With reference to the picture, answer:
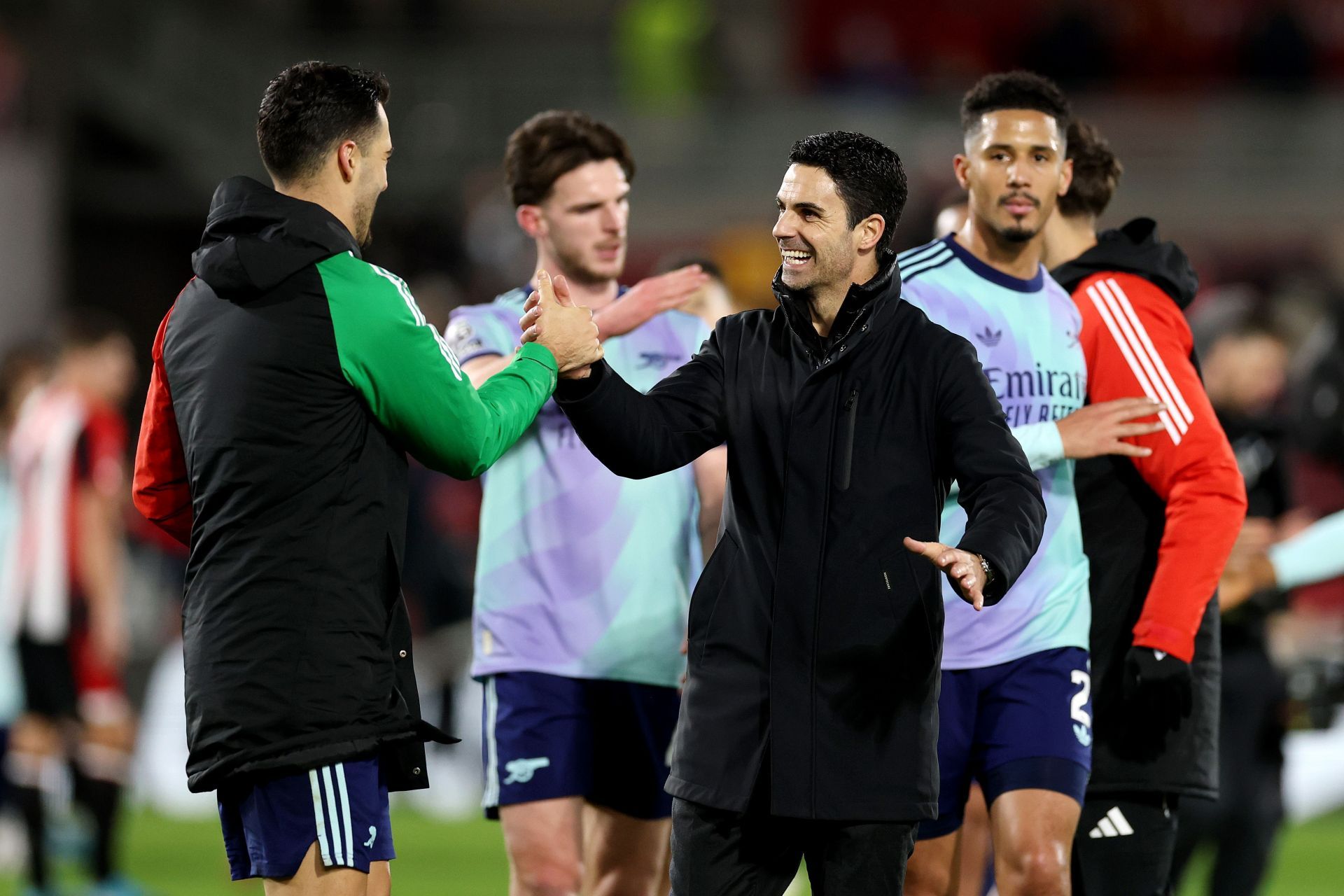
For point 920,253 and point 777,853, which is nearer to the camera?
point 777,853

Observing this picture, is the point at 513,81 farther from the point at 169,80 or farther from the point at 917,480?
the point at 917,480

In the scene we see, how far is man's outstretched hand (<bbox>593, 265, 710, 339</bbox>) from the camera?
5254 millimetres

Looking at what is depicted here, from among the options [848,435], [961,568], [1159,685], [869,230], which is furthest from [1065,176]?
[961,568]

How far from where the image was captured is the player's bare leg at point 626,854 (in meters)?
5.64

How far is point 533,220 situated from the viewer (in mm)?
5902

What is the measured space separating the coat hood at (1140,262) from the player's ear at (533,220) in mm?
1551

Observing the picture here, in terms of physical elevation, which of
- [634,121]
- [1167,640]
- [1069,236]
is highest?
[634,121]

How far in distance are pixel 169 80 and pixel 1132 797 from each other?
59.1 feet

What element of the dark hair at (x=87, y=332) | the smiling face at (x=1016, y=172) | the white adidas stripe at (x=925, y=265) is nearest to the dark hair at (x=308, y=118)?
the white adidas stripe at (x=925, y=265)

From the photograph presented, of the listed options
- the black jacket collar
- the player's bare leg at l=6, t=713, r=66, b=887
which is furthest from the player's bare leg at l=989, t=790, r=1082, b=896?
the player's bare leg at l=6, t=713, r=66, b=887

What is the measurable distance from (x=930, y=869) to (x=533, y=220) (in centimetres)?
229

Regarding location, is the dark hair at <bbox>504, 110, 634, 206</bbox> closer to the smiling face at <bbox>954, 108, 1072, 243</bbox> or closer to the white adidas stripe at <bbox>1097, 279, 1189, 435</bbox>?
the smiling face at <bbox>954, 108, 1072, 243</bbox>

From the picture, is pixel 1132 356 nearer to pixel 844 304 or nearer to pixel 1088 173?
pixel 1088 173

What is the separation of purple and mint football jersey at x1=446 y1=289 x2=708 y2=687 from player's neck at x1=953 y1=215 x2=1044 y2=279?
875 millimetres
